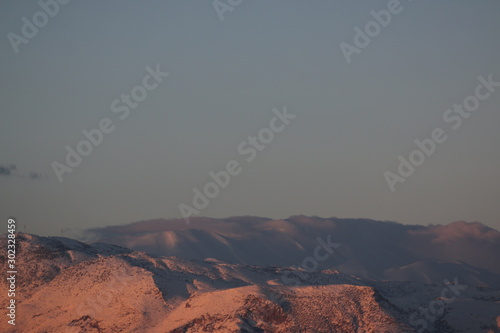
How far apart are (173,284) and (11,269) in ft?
37.1

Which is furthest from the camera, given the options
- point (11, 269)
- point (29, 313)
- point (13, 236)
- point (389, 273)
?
point (389, 273)

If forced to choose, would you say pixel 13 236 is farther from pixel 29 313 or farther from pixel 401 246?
pixel 401 246

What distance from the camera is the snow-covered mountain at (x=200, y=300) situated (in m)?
35.4

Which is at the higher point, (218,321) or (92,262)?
(92,262)

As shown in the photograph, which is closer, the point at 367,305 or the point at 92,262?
the point at 367,305

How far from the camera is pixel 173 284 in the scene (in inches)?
1576

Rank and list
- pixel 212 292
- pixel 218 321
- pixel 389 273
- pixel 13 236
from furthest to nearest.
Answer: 1. pixel 389 273
2. pixel 13 236
3. pixel 212 292
4. pixel 218 321

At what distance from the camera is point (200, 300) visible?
36562mm

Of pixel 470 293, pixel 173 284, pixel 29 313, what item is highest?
pixel 29 313

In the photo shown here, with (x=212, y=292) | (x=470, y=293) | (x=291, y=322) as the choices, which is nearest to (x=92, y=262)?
(x=212, y=292)

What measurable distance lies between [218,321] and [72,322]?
9022 millimetres

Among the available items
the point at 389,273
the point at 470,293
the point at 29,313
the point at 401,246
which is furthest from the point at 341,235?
the point at 29,313

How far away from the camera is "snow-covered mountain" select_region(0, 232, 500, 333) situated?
35.4 meters

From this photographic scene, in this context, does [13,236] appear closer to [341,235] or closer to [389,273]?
[389,273]
